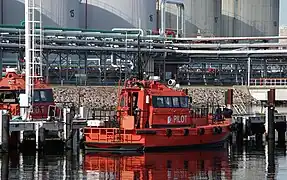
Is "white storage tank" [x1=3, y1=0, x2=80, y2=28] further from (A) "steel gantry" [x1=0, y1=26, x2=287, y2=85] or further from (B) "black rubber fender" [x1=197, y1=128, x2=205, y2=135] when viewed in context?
(B) "black rubber fender" [x1=197, y1=128, x2=205, y2=135]

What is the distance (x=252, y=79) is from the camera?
383 ft

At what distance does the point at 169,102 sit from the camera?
183 ft

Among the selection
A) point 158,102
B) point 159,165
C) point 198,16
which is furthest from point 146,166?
point 198,16

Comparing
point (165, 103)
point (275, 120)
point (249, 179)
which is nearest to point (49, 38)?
point (275, 120)

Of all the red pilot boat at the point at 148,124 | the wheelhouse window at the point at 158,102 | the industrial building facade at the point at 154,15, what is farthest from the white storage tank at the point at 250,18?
the wheelhouse window at the point at 158,102

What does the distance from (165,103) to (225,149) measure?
249 inches

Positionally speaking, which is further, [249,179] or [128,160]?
[128,160]

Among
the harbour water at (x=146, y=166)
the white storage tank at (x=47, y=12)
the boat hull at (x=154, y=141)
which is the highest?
the white storage tank at (x=47, y=12)

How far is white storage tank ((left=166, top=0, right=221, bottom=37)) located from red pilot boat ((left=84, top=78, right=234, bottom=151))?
69.9m

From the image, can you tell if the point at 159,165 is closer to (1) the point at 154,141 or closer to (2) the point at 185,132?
(1) the point at 154,141

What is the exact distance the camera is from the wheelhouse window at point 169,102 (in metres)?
55.1

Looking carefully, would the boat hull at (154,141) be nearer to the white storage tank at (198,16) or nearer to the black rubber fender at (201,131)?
the black rubber fender at (201,131)

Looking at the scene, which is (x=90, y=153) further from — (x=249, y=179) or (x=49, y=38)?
(x=49, y=38)

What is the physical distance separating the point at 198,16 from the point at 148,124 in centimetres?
7759
